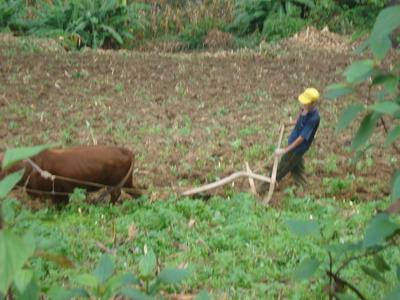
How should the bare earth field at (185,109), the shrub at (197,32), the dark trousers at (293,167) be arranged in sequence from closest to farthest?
the dark trousers at (293,167) → the bare earth field at (185,109) → the shrub at (197,32)

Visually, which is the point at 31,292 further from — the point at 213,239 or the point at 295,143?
the point at 295,143

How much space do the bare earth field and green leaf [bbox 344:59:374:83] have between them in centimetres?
548

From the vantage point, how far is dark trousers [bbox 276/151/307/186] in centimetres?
841

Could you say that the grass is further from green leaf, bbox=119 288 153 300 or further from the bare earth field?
green leaf, bbox=119 288 153 300

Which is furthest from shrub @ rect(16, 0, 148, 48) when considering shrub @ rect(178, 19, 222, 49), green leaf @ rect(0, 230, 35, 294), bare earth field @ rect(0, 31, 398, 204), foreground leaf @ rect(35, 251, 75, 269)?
green leaf @ rect(0, 230, 35, 294)

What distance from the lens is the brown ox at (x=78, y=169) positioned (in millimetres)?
7254

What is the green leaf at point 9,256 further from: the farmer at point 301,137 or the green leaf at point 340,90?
the farmer at point 301,137

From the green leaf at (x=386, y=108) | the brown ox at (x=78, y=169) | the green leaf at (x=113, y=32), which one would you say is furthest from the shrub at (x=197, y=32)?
the green leaf at (x=386, y=108)

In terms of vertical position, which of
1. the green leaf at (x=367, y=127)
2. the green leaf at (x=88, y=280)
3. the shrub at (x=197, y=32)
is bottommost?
the shrub at (x=197, y=32)

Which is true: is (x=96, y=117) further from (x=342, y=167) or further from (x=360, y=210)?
(x=360, y=210)

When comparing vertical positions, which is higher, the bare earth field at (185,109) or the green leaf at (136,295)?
the green leaf at (136,295)

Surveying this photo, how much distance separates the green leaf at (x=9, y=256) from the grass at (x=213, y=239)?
264 centimetres

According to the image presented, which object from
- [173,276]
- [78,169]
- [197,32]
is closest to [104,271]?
[173,276]

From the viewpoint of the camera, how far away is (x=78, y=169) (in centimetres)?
731
